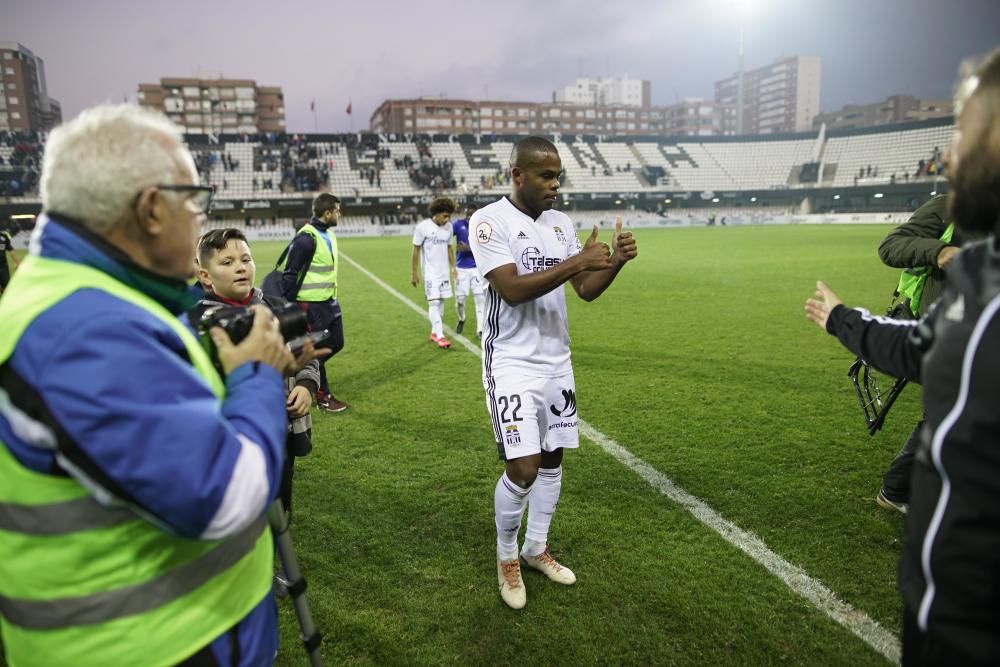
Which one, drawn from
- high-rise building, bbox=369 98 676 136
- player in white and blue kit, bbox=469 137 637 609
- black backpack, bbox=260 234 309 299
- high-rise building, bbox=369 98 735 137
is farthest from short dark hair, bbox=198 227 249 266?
high-rise building, bbox=369 98 735 137

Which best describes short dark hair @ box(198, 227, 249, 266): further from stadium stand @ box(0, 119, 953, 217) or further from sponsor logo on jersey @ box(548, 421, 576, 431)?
stadium stand @ box(0, 119, 953, 217)

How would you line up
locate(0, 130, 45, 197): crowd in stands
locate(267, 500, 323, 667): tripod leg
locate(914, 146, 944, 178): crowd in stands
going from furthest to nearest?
locate(914, 146, 944, 178): crowd in stands
locate(0, 130, 45, 197): crowd in stands
locate(267, 500, 323, 667): tripod leg

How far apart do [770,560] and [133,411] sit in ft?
11.5

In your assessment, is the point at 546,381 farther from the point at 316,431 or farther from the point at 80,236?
the point at 316,431

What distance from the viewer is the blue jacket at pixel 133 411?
1138 millimetres

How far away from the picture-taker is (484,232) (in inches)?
126

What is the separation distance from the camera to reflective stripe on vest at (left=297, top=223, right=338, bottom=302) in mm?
6570

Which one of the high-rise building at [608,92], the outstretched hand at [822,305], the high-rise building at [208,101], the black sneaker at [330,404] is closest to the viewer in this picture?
the outstretched hand at [822,305]

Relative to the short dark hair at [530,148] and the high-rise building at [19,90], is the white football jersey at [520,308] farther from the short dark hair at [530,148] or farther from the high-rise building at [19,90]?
the high-rise building at [19,90]

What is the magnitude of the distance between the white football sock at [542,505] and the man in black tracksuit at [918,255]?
7.21 ft

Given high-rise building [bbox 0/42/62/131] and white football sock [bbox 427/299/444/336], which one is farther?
high-rise building [bbox 0/42/62/131]

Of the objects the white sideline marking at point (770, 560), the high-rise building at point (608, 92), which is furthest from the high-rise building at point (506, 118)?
the white sideline marking at point (770, 560)

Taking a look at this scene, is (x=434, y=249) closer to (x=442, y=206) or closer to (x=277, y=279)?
(x=442, y=206)

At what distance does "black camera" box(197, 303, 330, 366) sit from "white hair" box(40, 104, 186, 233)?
0.36 metres
